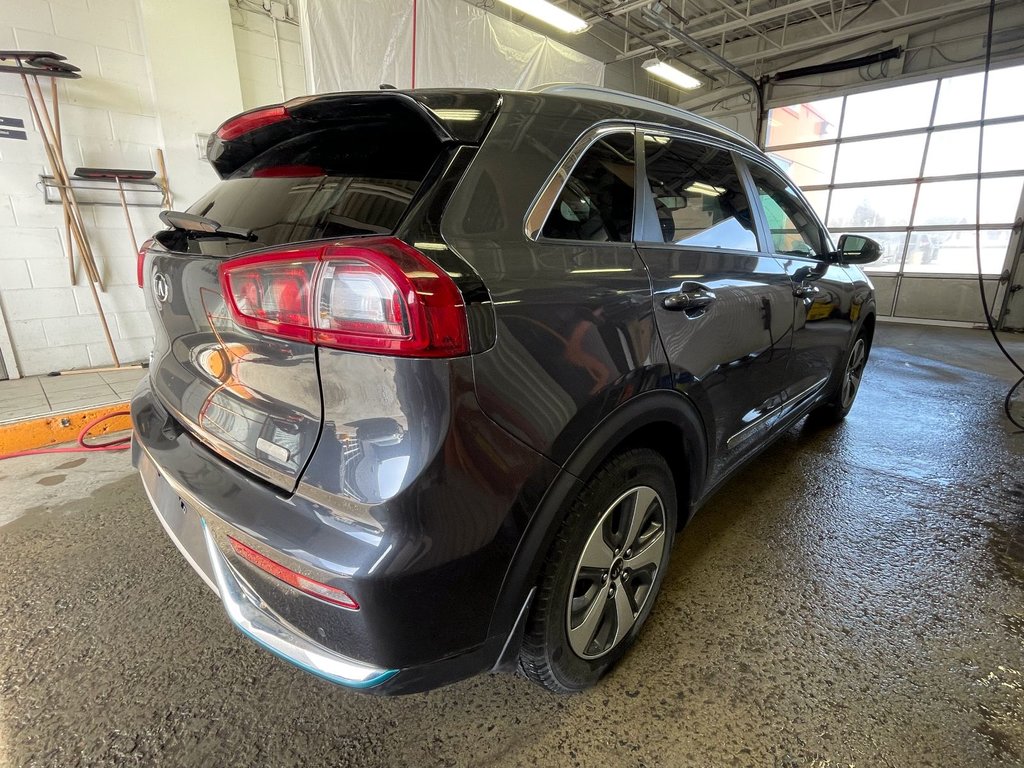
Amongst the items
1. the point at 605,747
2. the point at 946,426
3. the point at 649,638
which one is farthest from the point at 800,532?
the point at 946,426

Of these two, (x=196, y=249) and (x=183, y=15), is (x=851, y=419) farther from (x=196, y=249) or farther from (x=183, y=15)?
(x=183, y=15)

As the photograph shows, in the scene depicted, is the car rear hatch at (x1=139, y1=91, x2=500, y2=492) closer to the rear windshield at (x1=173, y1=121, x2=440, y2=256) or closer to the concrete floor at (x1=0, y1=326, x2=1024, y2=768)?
the rear windshield at (x1=173, y1=121, x2=440, y2=256)

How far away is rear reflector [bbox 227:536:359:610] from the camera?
0.91 metres

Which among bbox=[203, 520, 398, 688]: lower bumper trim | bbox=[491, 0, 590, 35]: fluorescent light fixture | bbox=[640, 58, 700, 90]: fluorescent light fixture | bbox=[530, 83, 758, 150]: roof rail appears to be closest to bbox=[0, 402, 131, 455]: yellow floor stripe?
bbox=[203, 520, 398, 688]: lower bumper trim

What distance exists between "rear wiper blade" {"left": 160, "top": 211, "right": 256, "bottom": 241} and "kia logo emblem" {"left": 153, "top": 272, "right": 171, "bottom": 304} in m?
0.13

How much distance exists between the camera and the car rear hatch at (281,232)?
990mm

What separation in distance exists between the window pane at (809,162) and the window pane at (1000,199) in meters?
2.49

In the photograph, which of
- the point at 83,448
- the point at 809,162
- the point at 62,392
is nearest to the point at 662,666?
the point at 83,448

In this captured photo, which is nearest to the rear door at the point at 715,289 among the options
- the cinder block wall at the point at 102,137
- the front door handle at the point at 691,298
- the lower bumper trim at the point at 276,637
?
the front door handle at the point at 691,298

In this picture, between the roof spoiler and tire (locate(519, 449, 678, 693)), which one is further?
tire (locate(519, 449, 678, 693))

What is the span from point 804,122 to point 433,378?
1257cm

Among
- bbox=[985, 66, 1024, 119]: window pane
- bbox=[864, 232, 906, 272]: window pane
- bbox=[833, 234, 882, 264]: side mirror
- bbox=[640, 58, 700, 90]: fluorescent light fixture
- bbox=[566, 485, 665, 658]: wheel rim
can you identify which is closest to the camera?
bbox=[566, 485, 665, 658]: wheel rim

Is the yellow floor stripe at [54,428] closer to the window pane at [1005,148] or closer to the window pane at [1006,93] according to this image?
the window pane at [1005,148]

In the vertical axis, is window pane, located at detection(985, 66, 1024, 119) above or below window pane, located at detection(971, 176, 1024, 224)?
above
